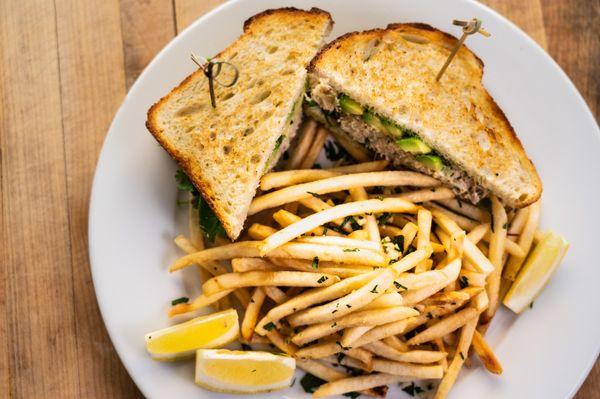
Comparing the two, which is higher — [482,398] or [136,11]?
[136,11]

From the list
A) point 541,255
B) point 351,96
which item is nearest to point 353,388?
point 541,255

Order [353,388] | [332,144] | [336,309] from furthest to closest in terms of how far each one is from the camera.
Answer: [332,144] → [353,388] → [336,309]

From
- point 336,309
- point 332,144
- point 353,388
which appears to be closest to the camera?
point 336,309

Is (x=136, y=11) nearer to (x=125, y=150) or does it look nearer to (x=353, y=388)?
(x=125, y=150)

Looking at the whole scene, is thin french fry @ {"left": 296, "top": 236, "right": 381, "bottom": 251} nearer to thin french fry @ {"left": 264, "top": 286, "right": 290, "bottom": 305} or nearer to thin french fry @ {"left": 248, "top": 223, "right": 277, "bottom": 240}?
thin french fry @ {"left": 248, "top": 223, "right": 277, "bottom": 240}

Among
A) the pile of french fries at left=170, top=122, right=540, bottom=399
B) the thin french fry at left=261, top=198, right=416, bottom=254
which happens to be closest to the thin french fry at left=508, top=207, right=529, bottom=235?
the pile of french fries at left=170, top=122, right=540, bottom=399

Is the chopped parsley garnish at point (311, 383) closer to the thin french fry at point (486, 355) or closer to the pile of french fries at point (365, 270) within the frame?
the pile of french fries at point (365, 270)
